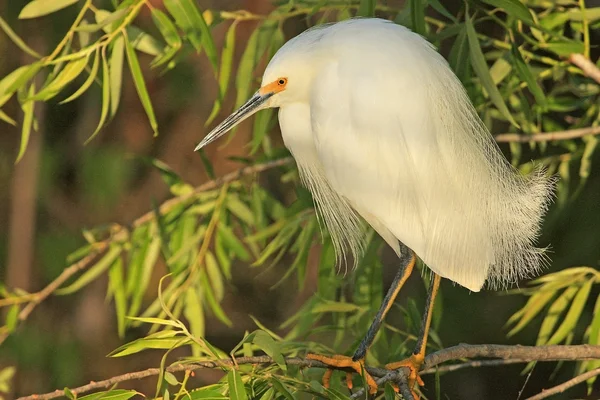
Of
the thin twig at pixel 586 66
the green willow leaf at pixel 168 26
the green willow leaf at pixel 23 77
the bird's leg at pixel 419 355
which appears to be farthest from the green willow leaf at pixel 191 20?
the thin twig at pixel 586 66

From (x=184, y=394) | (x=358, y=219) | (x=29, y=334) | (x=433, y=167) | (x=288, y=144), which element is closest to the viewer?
(x=184, y=394)

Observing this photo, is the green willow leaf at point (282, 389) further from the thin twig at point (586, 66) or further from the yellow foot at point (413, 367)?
A: the thin twig at point (586, 66)

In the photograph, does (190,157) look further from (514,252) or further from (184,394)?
(184,394)

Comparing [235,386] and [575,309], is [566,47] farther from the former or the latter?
[235,386]

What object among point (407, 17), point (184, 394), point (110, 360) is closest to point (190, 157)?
point (110, 360)

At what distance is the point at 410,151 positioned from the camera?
1.46 metres

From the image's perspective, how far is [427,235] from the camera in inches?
58.4

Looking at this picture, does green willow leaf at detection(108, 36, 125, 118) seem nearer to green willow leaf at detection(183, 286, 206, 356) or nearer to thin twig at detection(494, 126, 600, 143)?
green willow leaf at detection(183, 286, 206, 356)

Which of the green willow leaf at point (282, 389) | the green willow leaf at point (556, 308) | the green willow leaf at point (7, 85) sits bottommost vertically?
the green willow leaf at point (556, 308)

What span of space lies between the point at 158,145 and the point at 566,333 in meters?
2.06

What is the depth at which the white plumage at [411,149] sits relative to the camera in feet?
4.79

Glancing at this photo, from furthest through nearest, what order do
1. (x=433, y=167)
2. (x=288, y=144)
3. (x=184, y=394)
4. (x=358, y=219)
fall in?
(x=358, y=219)
(x=288, y=144)
(x=433, y=167)
(x=184, y=394)

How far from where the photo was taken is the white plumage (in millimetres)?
1460

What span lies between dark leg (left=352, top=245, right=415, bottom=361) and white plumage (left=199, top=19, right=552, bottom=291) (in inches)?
5.0
